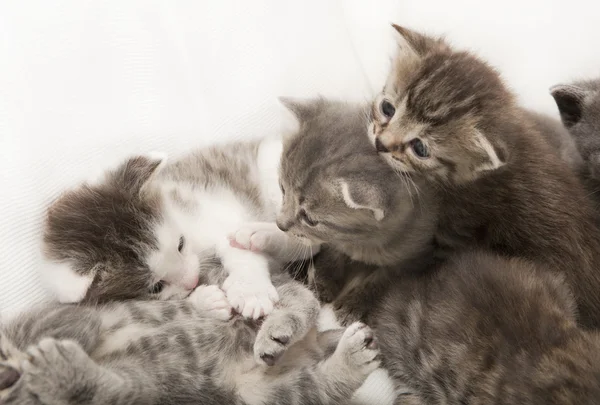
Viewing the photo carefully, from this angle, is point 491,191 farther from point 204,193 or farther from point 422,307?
point 204,193

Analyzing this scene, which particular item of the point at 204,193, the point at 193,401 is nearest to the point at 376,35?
the point at 204,193

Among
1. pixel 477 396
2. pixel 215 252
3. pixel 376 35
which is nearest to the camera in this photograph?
pixel 477 396

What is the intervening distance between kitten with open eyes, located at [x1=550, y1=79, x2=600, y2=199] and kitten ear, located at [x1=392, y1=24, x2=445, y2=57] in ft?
1.36

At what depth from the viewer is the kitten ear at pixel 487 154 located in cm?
142

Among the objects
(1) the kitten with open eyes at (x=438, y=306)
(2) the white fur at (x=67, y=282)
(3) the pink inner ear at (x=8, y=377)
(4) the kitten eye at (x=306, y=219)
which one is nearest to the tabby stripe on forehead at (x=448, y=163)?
(1) the kitten with open eyes at (x=438, y=306)

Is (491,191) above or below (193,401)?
above

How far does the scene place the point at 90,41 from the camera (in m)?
1.96

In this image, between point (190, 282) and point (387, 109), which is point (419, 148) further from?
point (190, 282)

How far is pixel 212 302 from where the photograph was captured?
1574mm

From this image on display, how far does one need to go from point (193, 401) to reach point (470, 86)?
103 cm

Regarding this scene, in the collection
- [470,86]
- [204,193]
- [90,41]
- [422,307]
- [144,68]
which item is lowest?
[422,307]

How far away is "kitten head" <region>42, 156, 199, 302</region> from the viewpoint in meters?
1.51

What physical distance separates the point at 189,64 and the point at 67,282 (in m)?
0.94

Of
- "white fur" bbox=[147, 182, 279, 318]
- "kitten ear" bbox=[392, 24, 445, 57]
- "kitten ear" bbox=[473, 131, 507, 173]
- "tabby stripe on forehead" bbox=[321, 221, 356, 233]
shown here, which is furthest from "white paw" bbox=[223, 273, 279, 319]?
"kitten ear" bbox=[392, 24, 445, 57]
